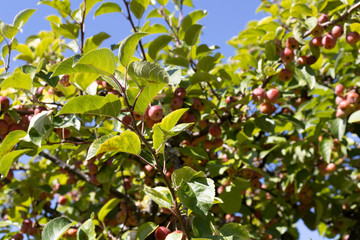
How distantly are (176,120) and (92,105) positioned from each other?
0.28 m

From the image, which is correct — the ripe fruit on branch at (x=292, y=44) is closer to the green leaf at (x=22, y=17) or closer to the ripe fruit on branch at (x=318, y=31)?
the ripe fruit on branch at (x=318, y=31)

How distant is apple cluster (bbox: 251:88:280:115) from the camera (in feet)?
6.43

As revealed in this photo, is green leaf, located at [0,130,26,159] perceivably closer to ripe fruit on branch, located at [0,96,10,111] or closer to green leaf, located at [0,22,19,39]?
ripe fruit on branch, located at [0,96,10,111]

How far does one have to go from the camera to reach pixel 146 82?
46.6 inches

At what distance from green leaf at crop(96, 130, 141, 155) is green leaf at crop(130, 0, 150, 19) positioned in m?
1.11

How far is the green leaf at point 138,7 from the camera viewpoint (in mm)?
2004

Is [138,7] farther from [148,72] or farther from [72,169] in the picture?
[72,169]

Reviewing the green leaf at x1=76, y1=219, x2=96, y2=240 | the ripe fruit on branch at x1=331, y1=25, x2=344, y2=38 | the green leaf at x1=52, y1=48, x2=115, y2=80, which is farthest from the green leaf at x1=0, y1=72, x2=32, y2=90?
the ripe fruit on branch at x1=331, y1=25, x2=344, y2=38

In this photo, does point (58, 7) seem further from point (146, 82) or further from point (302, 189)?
point (302, 189)

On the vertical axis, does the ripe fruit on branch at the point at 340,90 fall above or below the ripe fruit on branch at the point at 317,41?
below

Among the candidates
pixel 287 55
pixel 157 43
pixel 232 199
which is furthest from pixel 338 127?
pixel 157 43

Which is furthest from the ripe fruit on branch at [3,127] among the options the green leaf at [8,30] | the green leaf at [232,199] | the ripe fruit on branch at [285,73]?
the ripe fruit on branch at [285,73]

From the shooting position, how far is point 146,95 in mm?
1242

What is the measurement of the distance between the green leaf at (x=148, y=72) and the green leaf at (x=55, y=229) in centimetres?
61
